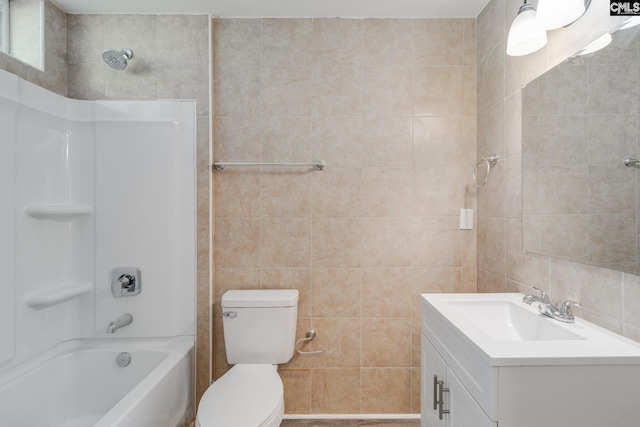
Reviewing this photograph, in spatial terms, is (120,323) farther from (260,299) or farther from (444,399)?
(444,399)

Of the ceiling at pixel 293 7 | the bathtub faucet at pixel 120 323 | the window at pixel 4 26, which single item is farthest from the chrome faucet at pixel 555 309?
the window at pixel 4 26

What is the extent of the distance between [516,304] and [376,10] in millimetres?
1695

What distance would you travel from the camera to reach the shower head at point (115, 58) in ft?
5.84

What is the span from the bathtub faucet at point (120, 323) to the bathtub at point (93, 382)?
0.43ft

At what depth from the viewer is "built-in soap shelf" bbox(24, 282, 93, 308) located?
166 centimetres

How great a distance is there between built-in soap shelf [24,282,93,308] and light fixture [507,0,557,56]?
2.42m

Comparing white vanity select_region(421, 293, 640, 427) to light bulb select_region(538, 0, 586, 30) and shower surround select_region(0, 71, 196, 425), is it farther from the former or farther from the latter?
shower surround select_region(0, 71, 196, 425)

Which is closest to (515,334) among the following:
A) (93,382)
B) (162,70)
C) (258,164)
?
(258,164)

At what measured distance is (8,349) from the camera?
153 cm

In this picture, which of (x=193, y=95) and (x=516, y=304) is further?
(x=193, y=95)

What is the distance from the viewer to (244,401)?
1.49 meters

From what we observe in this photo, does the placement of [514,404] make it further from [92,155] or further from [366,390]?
[92,155]

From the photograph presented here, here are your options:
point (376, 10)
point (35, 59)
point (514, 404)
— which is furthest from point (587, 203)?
point (35, 59)

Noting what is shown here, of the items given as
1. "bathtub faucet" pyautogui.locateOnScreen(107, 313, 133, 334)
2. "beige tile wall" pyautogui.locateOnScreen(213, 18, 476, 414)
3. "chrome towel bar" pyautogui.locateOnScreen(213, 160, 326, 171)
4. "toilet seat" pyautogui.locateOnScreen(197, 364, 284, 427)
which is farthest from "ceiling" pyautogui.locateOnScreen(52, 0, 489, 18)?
"toilet seat" pyautogui.locateOnScreen(197, 364, 284, 427)
